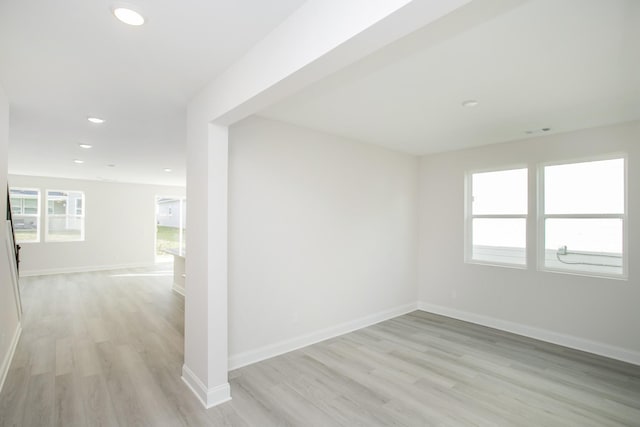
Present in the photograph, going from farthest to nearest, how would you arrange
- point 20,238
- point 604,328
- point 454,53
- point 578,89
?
point 20,238
point 604,328
point 578,89
point 454,53

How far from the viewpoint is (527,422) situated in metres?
2.34

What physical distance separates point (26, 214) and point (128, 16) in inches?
340

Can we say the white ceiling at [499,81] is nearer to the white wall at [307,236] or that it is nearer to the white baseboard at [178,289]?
the white wall at [307,236]

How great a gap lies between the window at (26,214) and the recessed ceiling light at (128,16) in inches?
335

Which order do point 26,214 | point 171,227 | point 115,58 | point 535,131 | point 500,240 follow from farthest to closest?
point 171,227, point 26,214, point 500,240, point 535,131, point 115,58

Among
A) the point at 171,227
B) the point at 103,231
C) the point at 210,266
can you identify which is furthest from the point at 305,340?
the point at 171,227

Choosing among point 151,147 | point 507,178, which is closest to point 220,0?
point 151,147

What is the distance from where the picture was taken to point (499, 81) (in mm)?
2428

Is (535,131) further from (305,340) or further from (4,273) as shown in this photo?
(4,273)

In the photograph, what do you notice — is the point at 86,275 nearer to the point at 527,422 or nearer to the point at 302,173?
the point at 302,173

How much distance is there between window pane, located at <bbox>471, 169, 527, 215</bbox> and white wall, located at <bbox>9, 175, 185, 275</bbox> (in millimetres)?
8697

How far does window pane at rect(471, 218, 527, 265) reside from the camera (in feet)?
14.0

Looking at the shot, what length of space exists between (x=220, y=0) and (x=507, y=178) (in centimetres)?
422

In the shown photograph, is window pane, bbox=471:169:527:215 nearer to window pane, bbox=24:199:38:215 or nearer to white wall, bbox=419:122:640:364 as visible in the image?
white wall, bbox=419:122:640:364
